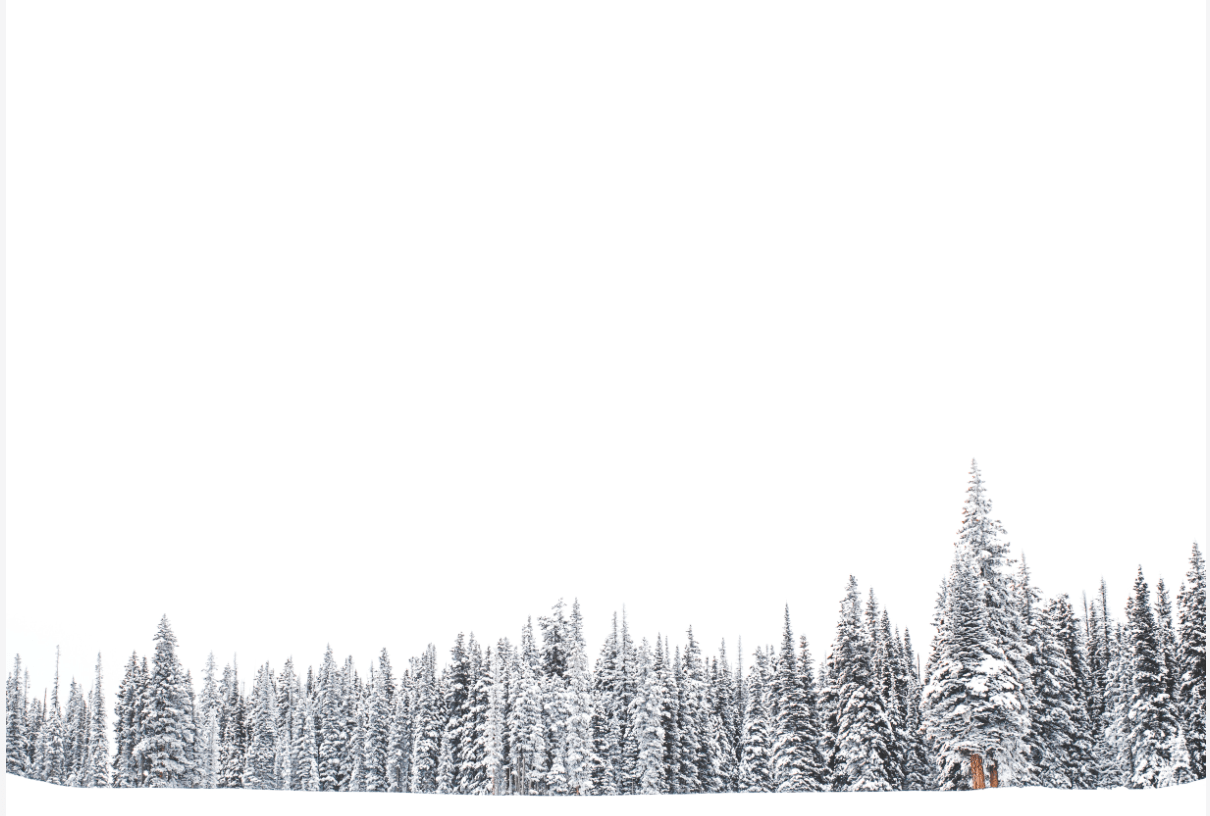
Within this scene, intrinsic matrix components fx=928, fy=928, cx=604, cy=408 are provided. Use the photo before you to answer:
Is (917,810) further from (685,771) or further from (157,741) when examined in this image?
(157,741)

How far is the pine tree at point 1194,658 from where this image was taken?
1893 inches

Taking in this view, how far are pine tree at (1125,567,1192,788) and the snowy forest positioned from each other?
0.37 feet

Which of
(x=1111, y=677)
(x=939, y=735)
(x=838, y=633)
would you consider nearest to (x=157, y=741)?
(x=838, y=633)

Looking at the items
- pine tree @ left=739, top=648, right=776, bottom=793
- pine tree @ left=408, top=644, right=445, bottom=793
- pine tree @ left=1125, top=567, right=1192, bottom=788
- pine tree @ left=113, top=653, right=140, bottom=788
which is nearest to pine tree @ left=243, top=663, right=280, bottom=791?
pine tree @ left=408, top=644, right=445, bottom=793

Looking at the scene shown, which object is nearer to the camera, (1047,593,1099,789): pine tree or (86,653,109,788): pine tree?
(1047,593,1099,789): pine tree

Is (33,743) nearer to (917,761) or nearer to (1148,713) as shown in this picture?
(917,761)

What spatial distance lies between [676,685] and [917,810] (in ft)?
220

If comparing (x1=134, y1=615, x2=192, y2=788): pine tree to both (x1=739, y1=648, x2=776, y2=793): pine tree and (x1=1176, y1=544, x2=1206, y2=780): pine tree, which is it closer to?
(x1=739, y1=648, x2=776, y2=793): pine tree

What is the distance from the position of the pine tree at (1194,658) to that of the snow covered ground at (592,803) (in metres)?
45.2

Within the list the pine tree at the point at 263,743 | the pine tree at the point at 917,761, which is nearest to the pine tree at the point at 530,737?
the pine tree at the point at 917,761

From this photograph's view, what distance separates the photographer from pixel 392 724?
97938 millimetres

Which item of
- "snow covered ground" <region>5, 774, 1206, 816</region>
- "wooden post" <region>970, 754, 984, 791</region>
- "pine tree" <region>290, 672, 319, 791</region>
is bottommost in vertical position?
"pine tree" <region>290, 672, 319, 791</region>

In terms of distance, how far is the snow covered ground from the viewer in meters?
9.45

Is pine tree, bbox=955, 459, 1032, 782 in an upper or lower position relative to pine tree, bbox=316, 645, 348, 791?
upper
